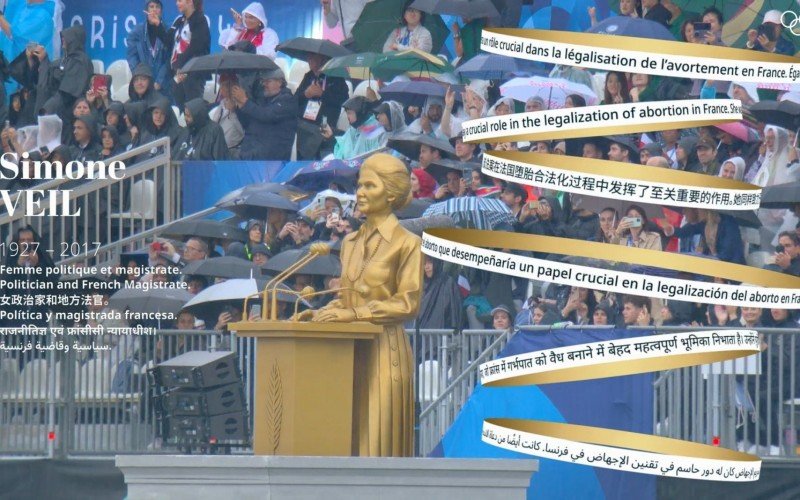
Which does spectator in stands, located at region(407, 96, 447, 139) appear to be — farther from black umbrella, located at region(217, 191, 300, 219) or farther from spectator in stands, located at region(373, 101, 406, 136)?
black umbrella, located at region(217, 191, 300, 219)

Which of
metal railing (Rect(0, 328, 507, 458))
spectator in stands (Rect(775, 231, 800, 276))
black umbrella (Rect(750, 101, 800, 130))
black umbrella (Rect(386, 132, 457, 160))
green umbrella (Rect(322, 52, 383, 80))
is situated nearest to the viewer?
metal railing (Rect(0, 328, 507, 458))

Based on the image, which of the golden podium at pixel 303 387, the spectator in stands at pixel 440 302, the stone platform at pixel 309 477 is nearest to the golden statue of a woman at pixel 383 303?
the golden podium at pixel 303 387

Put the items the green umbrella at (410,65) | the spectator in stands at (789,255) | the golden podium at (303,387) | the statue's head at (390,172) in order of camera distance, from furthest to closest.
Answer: the green umbrella at (410,65), the spectator in stands at (789,255), the statue's head at (390,172), the golden podium at (303,387)

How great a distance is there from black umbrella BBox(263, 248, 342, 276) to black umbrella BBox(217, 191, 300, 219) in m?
1.10

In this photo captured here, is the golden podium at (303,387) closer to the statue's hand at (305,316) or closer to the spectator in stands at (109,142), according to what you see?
the statue's hand at (305,316)

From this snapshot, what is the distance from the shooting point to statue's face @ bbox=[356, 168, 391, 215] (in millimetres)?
11031

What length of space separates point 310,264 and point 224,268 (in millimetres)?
1026

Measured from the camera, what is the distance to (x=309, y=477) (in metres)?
9.80

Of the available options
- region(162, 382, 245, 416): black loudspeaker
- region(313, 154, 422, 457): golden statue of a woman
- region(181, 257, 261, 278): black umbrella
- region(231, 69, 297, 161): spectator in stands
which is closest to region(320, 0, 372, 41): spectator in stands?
region(231, 69, 297, 161): spectator in stands

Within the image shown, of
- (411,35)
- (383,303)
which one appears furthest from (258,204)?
(383,303)

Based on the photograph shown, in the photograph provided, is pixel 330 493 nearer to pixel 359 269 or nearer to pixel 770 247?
pixel 359 269

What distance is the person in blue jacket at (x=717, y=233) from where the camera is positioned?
707 inches

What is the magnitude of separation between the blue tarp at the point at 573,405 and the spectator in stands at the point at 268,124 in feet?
22.9

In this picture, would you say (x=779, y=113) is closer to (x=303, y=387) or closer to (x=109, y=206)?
(x=109, y=206)
